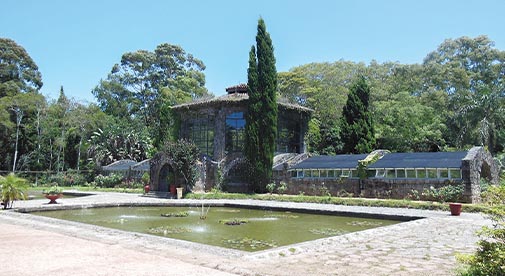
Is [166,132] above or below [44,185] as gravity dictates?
above

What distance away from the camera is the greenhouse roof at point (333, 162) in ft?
75.6

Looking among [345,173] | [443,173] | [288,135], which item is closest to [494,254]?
[443,173]

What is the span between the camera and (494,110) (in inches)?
1200

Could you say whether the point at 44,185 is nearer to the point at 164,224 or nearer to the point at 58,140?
the point at 58,140

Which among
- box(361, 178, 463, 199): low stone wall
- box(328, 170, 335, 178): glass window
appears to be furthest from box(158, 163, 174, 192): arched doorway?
box(361, 178, 463, 199): low stone wall

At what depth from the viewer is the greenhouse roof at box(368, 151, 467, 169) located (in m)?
19.1

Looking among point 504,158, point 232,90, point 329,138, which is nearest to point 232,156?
point 232,90

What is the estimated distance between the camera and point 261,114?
86.8 ft

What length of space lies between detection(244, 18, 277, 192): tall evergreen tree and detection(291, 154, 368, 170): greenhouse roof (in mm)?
2284

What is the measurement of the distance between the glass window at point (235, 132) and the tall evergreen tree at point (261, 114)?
90.3 inches

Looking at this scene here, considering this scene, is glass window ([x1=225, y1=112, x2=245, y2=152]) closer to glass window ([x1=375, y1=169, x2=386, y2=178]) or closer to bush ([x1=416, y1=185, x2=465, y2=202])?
glass window ([x1=375, y1=169, x2=386, y2=178])

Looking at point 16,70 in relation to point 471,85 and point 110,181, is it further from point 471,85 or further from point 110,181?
point 471,85

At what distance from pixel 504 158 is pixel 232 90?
20.0m

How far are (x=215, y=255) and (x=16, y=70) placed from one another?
5157 centimetres
